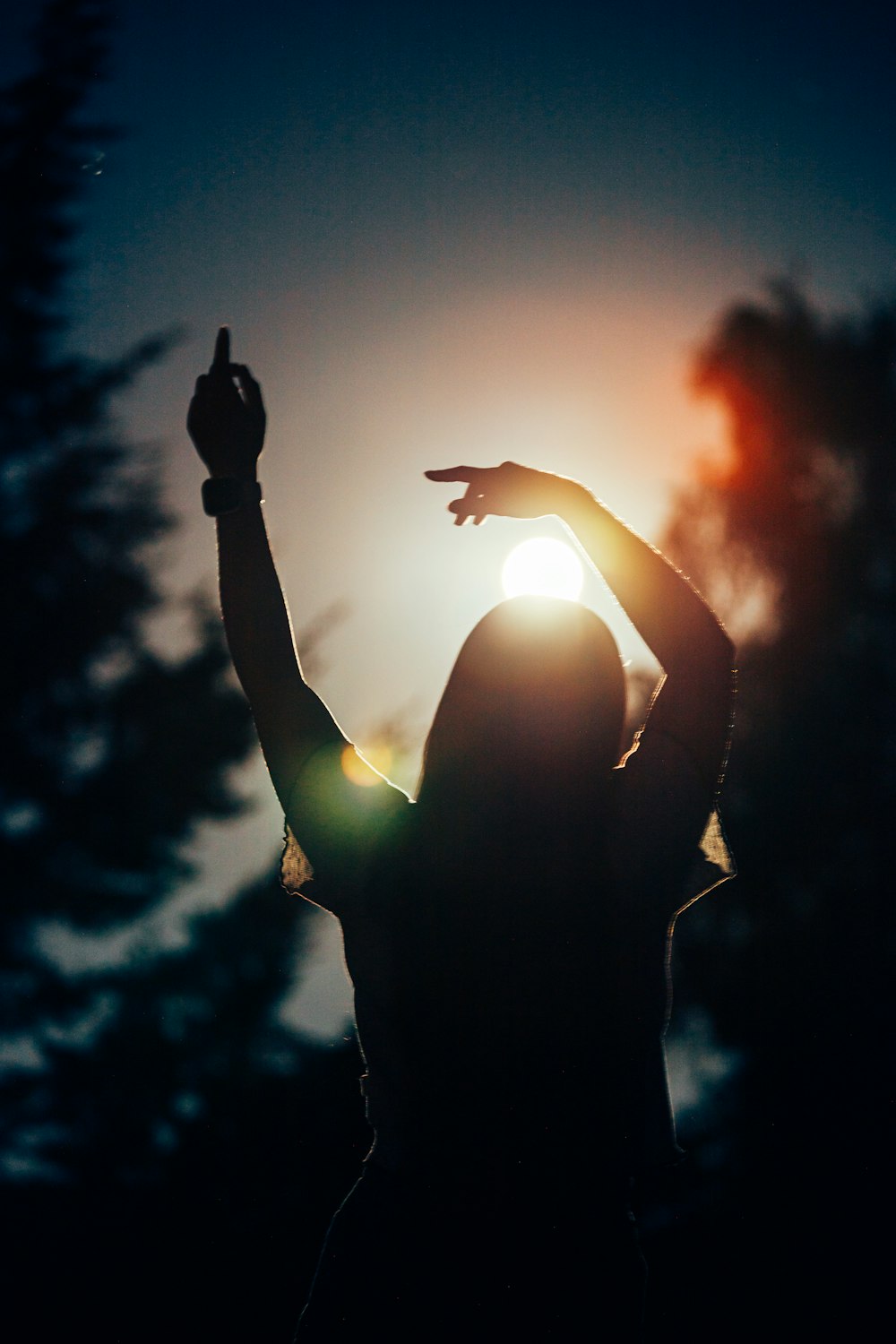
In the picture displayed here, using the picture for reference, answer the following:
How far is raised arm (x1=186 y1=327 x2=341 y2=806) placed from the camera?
858mm

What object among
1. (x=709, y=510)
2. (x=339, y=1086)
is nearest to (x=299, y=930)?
(x=339, y=1086)

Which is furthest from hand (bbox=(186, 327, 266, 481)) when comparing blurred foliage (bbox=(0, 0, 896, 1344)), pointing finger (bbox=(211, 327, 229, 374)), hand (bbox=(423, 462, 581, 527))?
blurred foliage (bbox=(0, 0, 896, 1344))

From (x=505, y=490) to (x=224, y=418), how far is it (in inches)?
14.8

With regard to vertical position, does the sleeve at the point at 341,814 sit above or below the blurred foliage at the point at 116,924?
below

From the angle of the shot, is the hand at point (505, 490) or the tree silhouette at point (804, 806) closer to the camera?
the hand at point (505, 490)

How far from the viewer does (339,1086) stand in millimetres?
8531

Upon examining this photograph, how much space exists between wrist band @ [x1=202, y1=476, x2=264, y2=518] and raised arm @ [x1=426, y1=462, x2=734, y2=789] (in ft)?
0.89

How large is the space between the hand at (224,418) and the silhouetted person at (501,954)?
9cm

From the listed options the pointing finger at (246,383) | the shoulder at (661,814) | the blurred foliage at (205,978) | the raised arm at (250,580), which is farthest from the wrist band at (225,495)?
the blurred foliage at (205,978)

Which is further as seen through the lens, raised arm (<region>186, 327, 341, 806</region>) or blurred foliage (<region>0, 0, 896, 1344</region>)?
blurred foliage (<region>0, 0, 896, 1344</region>)

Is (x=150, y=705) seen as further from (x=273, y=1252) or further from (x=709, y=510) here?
(x=709, y=510)

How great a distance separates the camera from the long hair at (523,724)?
2.77 feet

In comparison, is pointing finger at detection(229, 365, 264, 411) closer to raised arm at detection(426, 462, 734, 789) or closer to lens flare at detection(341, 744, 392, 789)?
raised arm at detection(426, 462, 734, 789)

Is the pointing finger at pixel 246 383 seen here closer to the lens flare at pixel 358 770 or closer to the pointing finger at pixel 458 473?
the pointing finger at pixel 458 473
